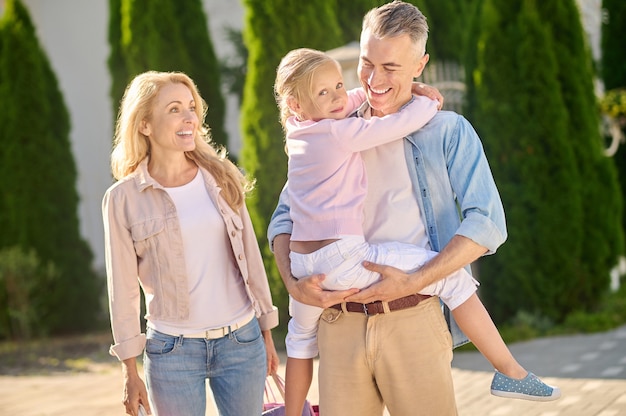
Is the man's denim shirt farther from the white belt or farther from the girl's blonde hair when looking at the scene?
the white belt

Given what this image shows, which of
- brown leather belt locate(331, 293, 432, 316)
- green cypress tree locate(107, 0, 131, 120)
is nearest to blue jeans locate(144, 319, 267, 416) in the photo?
brown leather belt locate(331, 293, 432, 316)

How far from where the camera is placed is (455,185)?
108 inches

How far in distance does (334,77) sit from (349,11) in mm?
6928

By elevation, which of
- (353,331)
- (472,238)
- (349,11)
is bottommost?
(353,331)

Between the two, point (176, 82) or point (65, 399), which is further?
point (65, 399)

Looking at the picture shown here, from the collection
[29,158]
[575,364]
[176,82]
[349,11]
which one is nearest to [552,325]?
[575,364]

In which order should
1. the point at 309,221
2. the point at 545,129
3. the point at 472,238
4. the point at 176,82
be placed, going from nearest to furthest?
the point at 472,238
the point at 309,221
the point at 176,82
the point at 545,129

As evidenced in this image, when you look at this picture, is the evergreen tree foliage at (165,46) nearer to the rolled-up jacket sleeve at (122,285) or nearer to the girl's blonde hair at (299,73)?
the rolled-up jacket sleeve at (122,285)

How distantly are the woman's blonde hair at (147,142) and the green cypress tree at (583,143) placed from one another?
5077mm

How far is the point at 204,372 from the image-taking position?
3.38 meters

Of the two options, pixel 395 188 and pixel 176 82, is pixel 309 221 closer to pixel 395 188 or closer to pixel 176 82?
pixel 395 188

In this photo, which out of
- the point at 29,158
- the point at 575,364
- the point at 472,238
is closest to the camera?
the point at 472,238

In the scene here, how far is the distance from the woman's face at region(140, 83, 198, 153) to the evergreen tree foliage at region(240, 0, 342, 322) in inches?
170

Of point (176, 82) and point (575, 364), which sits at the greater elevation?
point (176, 82)
